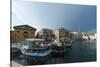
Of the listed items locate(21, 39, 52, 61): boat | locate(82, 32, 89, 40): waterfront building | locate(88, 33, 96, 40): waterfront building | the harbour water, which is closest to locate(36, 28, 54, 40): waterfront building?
locate(21, 39, 52, 61): boat

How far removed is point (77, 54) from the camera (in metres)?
3.15

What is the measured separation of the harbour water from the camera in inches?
119

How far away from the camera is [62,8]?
121 inches

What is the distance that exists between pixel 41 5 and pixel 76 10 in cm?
58

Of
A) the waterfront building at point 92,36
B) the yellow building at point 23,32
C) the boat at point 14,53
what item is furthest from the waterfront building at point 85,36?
the boat at point 14,53

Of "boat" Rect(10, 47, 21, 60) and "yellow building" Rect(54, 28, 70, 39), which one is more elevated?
"yellow building" Rect(54, 28, 70, 39)

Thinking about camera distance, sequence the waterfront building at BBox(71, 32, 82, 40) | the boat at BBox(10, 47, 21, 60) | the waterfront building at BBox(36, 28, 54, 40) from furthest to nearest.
Answer: the waterfront building at BBox(71, 32, 82, 40) → the waterfront building at BBox(36, 28, 54, 40) → the boat at BBox(10, 47, 21, 60)

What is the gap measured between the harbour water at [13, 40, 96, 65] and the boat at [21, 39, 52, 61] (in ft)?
0.24

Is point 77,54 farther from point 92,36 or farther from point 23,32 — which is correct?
point 23,32

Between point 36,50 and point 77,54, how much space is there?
0.67 meters

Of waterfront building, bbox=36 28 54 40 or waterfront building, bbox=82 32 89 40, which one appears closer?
waterfront building, bbox=36 28 54 40

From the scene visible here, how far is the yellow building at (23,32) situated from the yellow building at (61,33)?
1.19 feet

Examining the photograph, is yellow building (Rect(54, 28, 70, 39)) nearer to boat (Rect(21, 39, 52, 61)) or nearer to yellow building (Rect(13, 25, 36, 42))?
boat (Rect(21, 39, 52, 61))

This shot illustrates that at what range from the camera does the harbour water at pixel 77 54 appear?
3.02 meters
